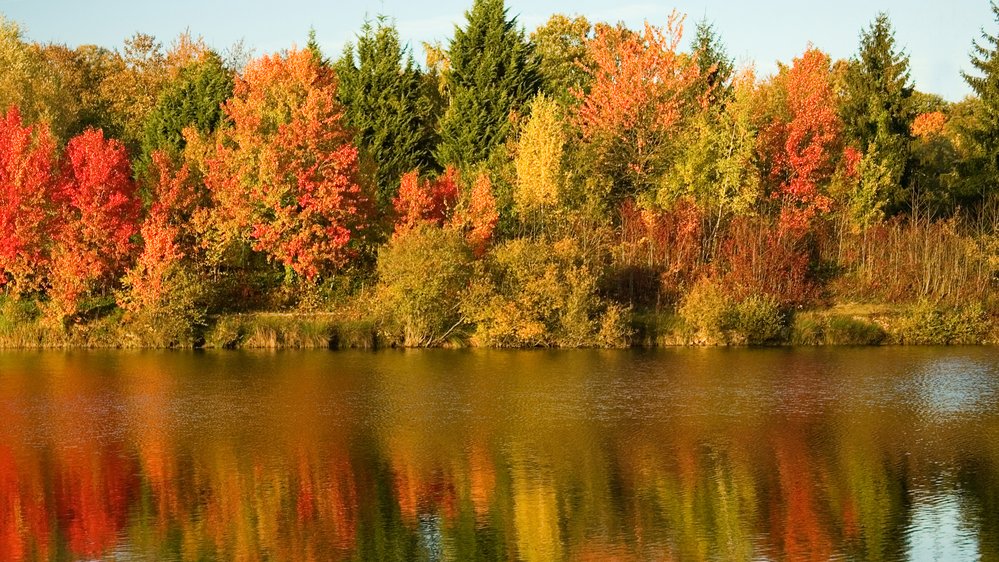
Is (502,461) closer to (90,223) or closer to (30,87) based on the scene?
(90,223)

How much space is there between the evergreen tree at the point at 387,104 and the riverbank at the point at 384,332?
14.3m

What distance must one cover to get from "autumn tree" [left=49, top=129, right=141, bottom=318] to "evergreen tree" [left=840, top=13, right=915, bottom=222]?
123 feet

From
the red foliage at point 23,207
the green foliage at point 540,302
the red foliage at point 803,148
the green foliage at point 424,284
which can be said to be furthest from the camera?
the red foliage at point 803,148

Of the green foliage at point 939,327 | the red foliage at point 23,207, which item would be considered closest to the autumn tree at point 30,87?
the red foliage at point 23,207

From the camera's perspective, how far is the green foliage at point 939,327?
50.2 metres

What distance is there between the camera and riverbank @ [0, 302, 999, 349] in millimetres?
49656

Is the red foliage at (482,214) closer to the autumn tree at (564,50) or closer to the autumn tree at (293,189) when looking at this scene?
the autumn tree at (293,189)

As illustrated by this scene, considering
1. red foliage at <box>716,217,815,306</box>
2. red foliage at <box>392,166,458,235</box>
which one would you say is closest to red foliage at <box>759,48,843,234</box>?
red foliage at <box>716,217,815,306</box>

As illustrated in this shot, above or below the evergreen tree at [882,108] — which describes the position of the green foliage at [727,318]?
below

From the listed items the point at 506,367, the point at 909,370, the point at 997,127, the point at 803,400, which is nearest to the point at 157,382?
the point at 506,367

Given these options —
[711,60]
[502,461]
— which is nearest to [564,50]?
[711,60]

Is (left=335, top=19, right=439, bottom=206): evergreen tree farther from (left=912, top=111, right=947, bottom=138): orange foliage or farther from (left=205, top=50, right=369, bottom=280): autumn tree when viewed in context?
(left=912, top=111, right=947, bottom=138): orange foliage

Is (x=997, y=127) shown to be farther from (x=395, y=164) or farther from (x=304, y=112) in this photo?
(x=304, y=112)

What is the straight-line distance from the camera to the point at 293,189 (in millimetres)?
52906
